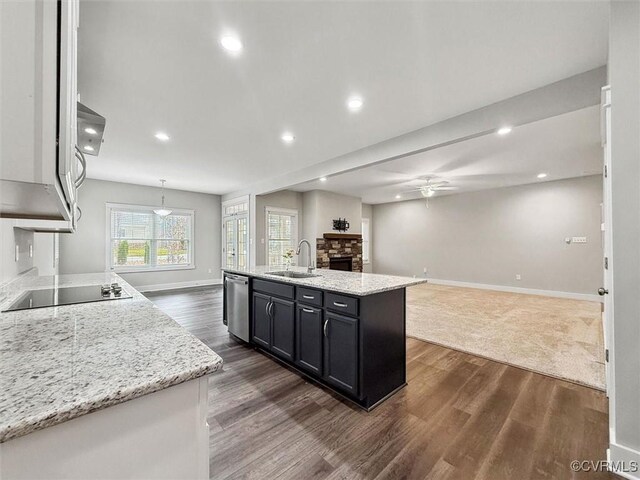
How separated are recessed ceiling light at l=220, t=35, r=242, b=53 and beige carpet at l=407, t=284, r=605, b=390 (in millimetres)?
3659

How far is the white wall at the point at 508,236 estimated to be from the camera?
574 centimetres

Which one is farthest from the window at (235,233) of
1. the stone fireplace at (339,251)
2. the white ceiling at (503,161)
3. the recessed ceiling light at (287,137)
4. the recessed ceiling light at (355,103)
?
the recessed ceiling light at (355,103)

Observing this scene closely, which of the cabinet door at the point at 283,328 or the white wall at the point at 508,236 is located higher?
the white wall at the point at 508,236

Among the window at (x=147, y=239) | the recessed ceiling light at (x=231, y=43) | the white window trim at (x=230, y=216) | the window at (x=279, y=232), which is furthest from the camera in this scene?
the window at (x=279, y=232)

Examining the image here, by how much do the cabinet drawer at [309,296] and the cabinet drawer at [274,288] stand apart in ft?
0.40

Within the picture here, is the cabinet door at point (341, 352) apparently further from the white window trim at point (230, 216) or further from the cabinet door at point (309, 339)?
the white window trim at point (230, 216)

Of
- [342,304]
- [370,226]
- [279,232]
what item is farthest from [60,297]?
[370,226]

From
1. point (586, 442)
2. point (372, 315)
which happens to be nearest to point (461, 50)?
point (372, 315)

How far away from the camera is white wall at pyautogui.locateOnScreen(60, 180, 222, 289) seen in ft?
19.3

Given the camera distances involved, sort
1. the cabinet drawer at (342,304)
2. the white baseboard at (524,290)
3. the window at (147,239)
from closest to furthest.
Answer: the cabinet drawer at (342,304), the white baseboard at (524,290), the window at (147,239)

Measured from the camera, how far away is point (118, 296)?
66.9 inches

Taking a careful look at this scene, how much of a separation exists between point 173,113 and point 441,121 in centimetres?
301

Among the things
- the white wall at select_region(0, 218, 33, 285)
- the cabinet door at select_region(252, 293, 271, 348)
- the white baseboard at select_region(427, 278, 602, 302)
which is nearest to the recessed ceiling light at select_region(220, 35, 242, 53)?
the white wall at select_region(0, 218, 33, 285)

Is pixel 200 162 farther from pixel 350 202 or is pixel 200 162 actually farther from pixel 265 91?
pixel 350 202
